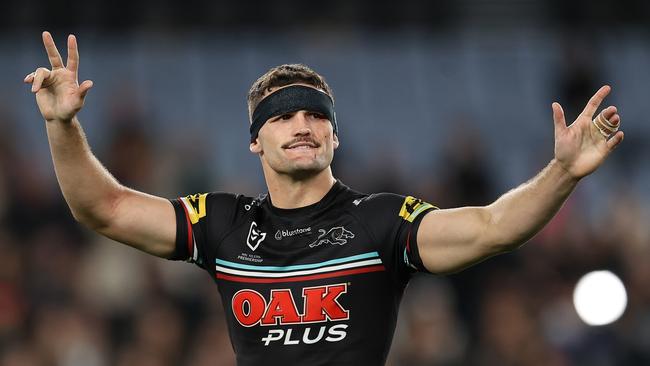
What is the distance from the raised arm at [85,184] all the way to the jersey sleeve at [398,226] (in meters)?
1.02

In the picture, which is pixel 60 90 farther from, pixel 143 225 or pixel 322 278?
pixel 322 278

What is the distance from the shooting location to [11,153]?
13703 millimetres

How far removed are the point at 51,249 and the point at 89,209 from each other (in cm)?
630

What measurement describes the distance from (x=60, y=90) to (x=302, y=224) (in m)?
1.28

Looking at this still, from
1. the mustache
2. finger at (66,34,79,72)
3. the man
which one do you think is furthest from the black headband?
finger at (66,34,79,72)

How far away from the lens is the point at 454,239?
5609 mm

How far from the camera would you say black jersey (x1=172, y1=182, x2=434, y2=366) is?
19.0 feet

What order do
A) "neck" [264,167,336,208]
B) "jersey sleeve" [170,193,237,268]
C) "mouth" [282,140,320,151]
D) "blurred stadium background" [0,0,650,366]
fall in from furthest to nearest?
"blurred stadium background" [0,0,650,366], "jersey sleeve" [170,193,237,268], "neck" [264,167,336,208], "mouth" [282,140,320,151]

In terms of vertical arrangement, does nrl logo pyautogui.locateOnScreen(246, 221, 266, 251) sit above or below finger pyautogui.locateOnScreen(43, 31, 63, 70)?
below

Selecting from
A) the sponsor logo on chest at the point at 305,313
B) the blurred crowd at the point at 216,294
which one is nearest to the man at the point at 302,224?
the sponsor logo on chest at the point at 305,313

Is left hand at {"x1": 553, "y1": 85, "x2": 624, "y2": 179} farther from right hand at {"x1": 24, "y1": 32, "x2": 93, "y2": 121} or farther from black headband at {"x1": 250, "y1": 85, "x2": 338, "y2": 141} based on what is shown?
right hand at {"x1": 24, "y1": 32, "x2": 93, "y2": 121}

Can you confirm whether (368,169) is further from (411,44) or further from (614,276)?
(411,44)

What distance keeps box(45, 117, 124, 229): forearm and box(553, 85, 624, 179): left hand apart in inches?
85.7

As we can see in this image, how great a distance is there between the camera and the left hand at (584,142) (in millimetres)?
5363
